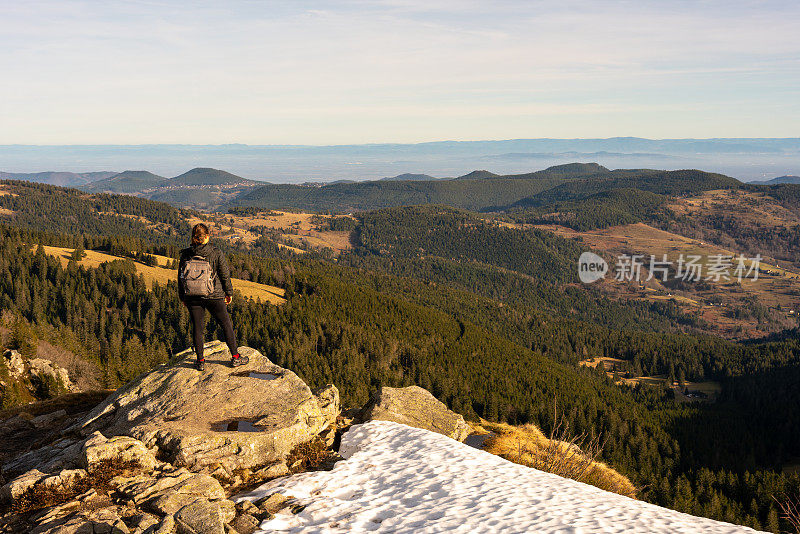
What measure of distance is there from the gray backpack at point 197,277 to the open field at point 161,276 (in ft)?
519

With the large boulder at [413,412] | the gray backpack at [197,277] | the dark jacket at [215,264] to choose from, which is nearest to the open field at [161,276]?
the large boulder at [413,412]

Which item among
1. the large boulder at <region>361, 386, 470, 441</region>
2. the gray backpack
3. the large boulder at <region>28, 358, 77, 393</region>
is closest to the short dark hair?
the gray backpack

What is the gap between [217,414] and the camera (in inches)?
659

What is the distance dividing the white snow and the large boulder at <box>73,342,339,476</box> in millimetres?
1666

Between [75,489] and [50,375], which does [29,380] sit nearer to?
[50,375]

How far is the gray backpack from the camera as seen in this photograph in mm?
16125

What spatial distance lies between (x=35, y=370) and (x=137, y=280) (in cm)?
13058

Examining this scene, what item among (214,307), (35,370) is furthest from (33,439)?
(35,370)

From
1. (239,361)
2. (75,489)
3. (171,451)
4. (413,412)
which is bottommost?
(413,412)

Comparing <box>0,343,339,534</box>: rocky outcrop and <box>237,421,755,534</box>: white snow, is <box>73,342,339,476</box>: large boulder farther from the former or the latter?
<box>237,421,755,534</box>: white snow

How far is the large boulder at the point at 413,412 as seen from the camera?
21.6 metres

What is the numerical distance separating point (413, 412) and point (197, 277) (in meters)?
12.4

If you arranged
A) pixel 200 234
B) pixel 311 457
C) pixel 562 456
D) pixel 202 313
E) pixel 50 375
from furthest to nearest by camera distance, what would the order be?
pixel 50 375 → pixel 562 456 → pixel 202 313 → pixel 311 457 → pixel 200 234

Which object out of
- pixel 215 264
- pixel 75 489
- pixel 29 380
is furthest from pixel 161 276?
pixel 75 489
